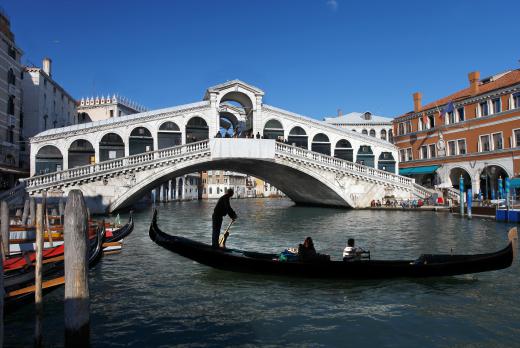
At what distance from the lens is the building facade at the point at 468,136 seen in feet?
76.1

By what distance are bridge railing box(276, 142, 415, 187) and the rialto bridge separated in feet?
0.17

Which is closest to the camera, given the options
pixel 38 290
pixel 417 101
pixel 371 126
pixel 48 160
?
pixel 38 290

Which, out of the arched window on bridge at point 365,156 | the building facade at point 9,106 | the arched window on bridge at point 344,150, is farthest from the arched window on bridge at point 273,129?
the building facade at point 9,106

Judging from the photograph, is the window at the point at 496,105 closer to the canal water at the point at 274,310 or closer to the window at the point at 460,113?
the window at the point at 460,113

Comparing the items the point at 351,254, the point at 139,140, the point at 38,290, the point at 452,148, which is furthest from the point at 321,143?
the point at 38,290

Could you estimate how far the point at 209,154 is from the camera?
22.1 metres

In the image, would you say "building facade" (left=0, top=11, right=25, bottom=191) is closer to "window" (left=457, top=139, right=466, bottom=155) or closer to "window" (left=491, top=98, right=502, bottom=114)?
"window" (left=457, top=139, right=466, bottom=155)

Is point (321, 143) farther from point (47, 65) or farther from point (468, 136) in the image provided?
point (47, 65)

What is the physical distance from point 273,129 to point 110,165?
1014 cm

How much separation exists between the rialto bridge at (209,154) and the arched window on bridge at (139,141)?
2.0 inches

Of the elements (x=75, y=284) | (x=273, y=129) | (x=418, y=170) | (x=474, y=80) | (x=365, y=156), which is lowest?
(x=75, y=284)

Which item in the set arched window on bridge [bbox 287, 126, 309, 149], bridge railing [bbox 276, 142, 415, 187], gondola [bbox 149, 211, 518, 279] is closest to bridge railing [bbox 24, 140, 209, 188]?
bridge railing [bbox 276, 142, 415, 187]

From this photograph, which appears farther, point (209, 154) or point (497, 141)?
point (497, 141)

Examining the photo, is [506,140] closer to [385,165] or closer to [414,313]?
[385,165]
